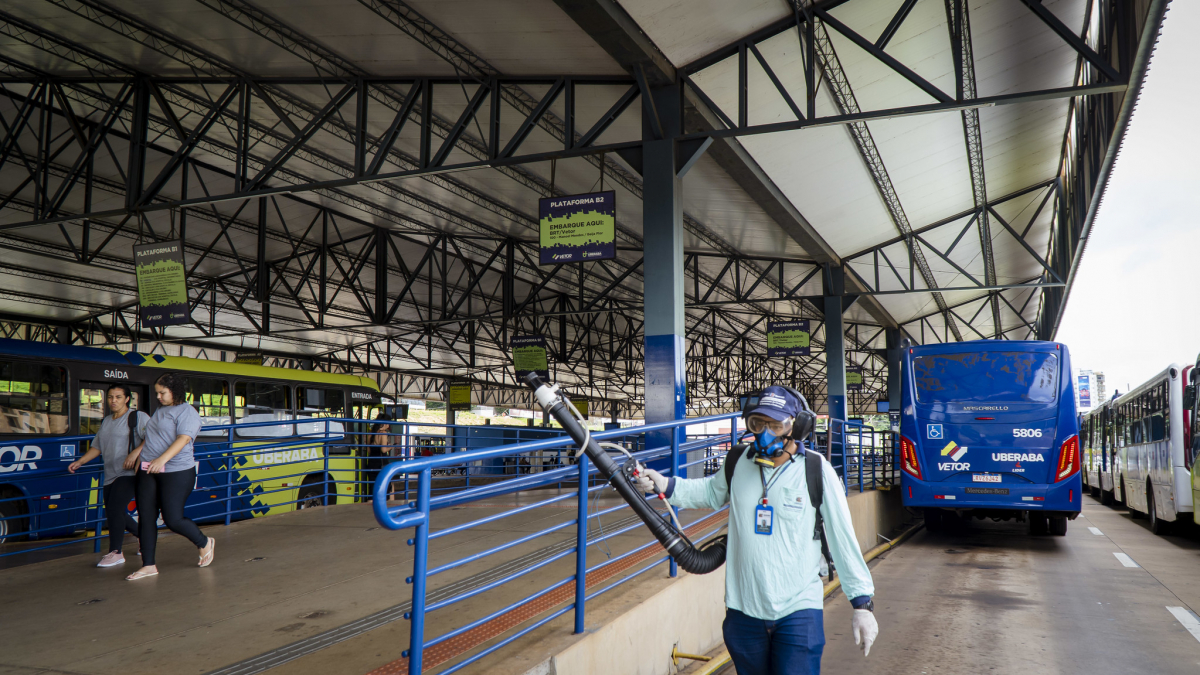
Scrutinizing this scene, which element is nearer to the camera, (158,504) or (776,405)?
(776,405)

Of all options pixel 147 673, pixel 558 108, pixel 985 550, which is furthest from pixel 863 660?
pixel 558 108

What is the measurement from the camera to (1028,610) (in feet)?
22.9

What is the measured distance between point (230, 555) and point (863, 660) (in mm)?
5326

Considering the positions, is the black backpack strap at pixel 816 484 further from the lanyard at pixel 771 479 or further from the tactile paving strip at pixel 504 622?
the tactile paving strip at pixel 504 622

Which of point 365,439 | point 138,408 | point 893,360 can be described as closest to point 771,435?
point 138,408

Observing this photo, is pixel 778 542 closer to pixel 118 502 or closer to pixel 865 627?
pixel 865 627

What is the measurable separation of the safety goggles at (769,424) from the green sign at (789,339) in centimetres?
1828

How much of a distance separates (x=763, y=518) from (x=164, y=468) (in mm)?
5040

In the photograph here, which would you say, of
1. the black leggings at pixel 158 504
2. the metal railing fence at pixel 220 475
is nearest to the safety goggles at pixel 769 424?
the metal railing fence at pixel 220 475

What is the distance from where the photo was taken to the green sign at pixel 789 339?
21047mm

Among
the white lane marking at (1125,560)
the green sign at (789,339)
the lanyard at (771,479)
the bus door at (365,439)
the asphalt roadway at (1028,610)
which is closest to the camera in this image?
the lanyard at (771,479)

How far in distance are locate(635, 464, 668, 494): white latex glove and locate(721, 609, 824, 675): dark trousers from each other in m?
0.57

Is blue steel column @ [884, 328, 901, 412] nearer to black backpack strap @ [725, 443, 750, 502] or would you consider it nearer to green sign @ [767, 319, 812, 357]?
green sign @ [767, 319, 812, 357]

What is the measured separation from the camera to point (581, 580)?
4.05m
